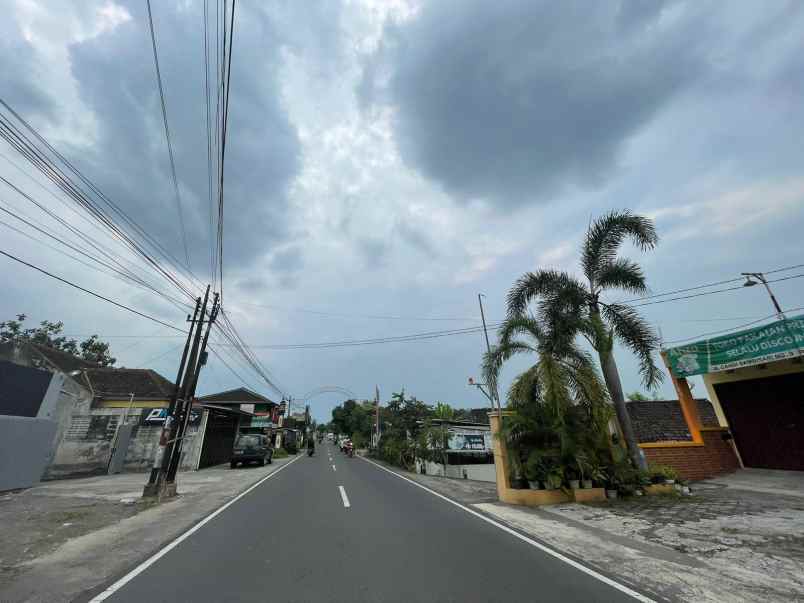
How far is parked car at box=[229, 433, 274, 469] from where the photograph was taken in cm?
2275

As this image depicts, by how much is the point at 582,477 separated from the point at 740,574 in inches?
215

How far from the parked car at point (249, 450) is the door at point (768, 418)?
24.1 meters

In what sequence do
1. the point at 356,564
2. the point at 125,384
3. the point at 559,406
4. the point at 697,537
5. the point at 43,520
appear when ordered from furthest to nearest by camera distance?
the point at 125,384, the point at 559,406, the point at 43,520, the point at 697,537, the point at 356,564

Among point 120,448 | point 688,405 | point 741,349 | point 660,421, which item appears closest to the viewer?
point 741,349

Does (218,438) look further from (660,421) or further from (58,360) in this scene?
(660,421)

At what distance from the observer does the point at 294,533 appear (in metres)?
6.66

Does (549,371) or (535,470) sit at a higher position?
(549,371)

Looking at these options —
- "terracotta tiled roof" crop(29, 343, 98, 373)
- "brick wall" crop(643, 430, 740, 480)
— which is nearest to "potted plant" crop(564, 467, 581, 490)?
"brick wall" crop(643, 430, 740, 480)

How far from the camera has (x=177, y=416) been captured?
492 inches

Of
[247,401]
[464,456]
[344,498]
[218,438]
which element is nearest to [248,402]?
[247,401]

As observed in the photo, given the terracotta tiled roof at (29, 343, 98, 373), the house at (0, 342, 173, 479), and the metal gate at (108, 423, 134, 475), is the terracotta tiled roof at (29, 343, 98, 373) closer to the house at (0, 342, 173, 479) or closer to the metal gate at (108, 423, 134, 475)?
the house at (0, 342, 173, 479)

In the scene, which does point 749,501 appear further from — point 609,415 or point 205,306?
point 205,306

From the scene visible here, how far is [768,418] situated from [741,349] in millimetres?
→ 2798

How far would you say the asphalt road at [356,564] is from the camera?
4051mm
